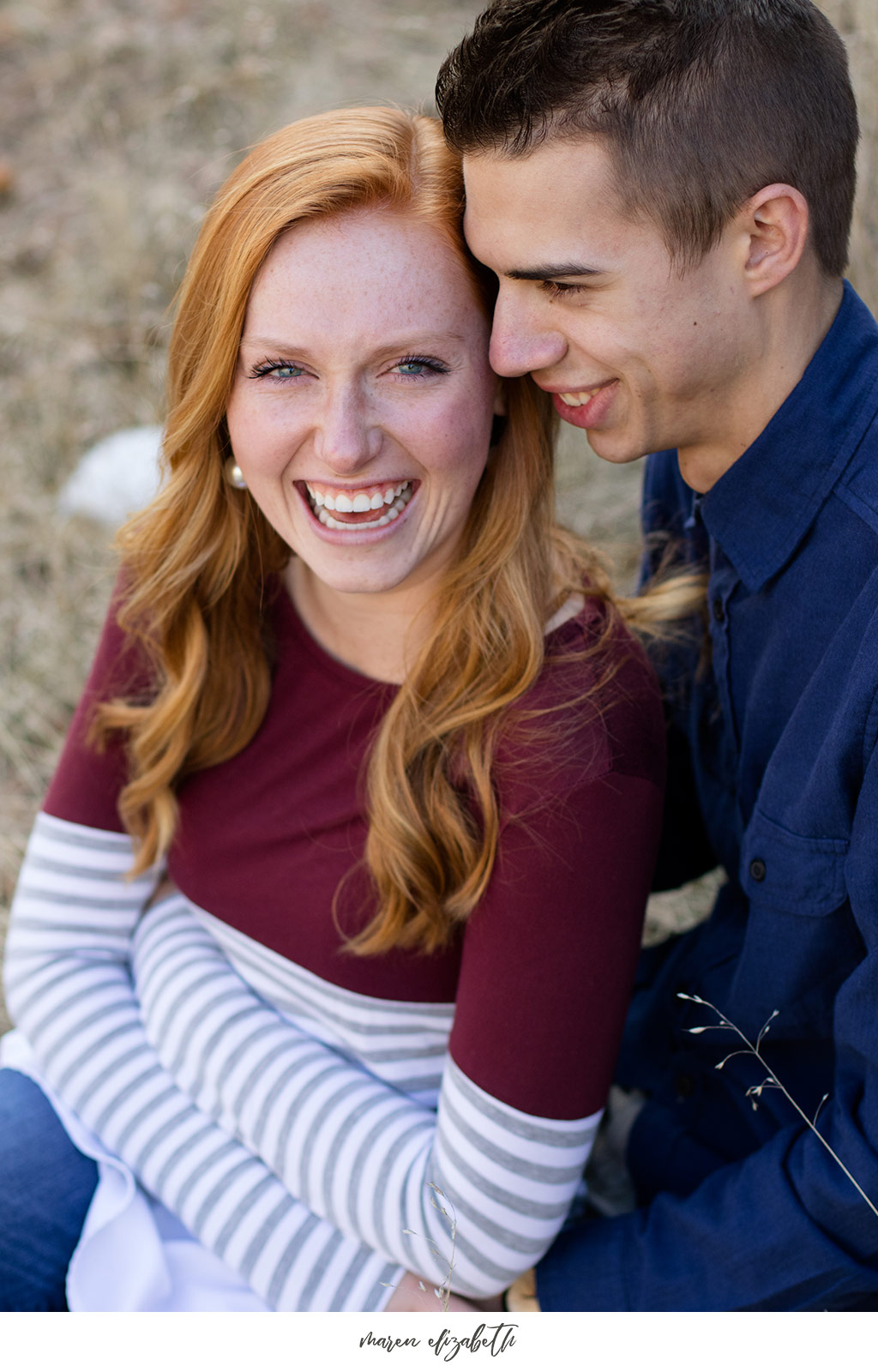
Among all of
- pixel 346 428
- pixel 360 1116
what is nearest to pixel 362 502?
pixel 346 428

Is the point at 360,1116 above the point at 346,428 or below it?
below

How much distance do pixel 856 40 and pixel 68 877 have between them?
2890 mm

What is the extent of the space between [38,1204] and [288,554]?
45.6 inches

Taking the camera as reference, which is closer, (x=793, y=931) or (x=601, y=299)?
(x=601, y=299)

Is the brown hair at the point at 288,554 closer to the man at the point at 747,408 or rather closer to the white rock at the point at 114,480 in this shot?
the man at the point at 747,408

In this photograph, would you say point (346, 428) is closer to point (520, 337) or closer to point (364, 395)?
point (364, 395)

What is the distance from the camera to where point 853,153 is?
170 centimetres

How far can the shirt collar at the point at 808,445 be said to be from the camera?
164cm

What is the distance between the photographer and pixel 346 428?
1.60m

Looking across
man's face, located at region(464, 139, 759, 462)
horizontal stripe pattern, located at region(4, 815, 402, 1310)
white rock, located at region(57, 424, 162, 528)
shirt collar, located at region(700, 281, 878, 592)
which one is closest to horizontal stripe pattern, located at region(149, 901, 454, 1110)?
horizontal stripe pattern, located at region(4, 815, 402, 1310)

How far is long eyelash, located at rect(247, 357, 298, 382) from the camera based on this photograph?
163 centimetres

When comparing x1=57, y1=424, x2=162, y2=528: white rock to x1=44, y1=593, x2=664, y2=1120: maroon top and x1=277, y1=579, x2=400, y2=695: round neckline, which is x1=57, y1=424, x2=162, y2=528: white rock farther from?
x1=44, y1=593, x2=664, y2=1120: maroon top
